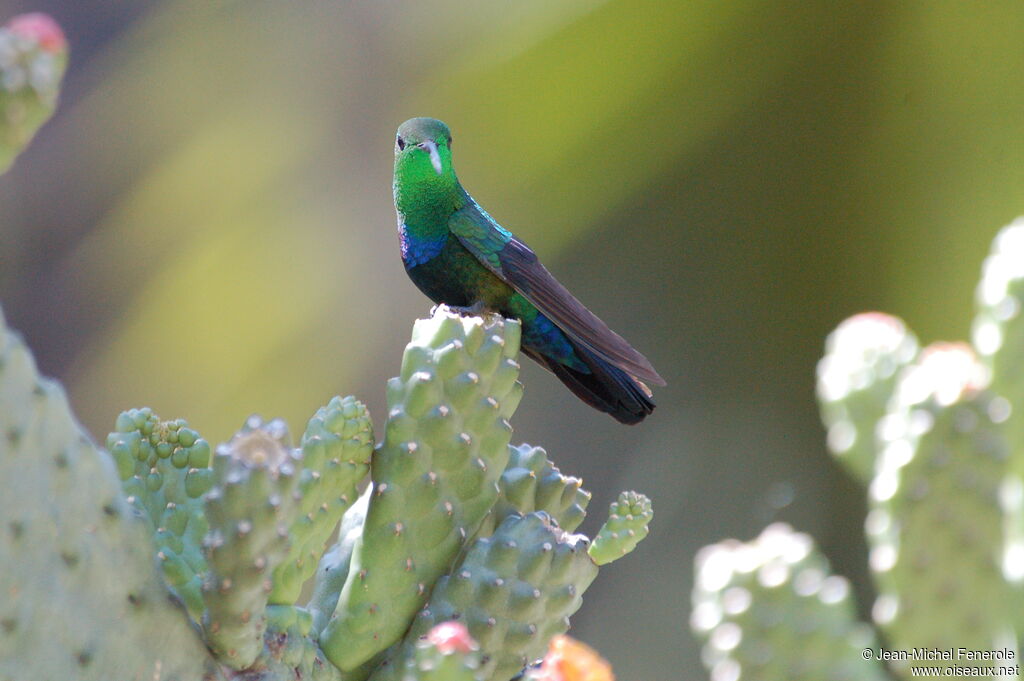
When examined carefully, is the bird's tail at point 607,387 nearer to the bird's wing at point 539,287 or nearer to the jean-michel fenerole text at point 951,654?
the bird's wing at point 539,287

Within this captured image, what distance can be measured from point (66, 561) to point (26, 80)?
52 cm

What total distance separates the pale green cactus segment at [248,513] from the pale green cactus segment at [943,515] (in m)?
1.24

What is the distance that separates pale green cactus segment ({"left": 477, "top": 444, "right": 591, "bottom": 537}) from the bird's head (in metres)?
0.73

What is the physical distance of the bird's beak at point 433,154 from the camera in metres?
2.17

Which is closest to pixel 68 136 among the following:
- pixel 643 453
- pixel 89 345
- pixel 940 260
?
pixel 89 345

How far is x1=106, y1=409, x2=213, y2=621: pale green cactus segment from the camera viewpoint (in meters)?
1.51

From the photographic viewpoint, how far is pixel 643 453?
16.1 ft

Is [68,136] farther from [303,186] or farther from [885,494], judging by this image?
[885,494]

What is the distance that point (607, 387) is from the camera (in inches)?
85.6

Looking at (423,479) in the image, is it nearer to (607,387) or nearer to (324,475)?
(324,475)

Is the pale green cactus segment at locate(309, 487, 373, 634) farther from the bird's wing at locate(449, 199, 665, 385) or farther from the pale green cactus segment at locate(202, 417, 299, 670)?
the bird's wing at locate(449, 199, 665, 385)

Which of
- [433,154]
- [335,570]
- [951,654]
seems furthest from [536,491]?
[951,654]

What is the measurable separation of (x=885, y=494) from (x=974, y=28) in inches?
116

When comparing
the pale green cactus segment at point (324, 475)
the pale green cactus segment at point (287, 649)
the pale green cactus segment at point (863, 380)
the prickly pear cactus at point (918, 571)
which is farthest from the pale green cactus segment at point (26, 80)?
the pale green cactus segment at point (863, 380)
